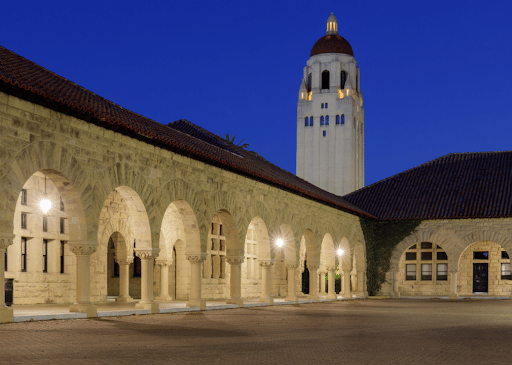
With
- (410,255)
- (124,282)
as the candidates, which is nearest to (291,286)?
(124,282)

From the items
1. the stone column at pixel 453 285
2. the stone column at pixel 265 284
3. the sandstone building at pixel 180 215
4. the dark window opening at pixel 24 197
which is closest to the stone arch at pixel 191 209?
the sandstone building at pixel 180 215

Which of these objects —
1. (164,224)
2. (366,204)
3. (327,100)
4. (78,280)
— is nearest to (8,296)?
(78,280)

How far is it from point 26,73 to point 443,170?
3085cm

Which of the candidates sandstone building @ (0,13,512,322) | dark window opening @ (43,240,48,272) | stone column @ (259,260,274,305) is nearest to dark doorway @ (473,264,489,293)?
sandstone building @ (0,13,512,322)

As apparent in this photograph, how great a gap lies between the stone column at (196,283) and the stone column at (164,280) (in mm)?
5007

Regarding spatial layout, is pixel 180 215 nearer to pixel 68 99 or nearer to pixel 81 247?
pixel 81 247

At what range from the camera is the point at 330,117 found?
9669 cm

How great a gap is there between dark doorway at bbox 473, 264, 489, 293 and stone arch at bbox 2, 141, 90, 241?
28038mm

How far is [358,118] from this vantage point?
100750mm

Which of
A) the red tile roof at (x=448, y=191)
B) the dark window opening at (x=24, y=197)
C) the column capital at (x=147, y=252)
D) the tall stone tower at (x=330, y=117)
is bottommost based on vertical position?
the column capital at (x=147, y=252)

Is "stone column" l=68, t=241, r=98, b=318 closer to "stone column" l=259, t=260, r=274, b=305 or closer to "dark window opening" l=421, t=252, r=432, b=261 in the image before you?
"stone column" l=259, t=260, r=274, b=305

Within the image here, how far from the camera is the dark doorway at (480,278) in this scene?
3922cm

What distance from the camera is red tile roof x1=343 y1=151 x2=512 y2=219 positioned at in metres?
37.3

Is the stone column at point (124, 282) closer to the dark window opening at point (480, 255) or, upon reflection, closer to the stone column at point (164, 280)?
the stone column at point (164, 280)
